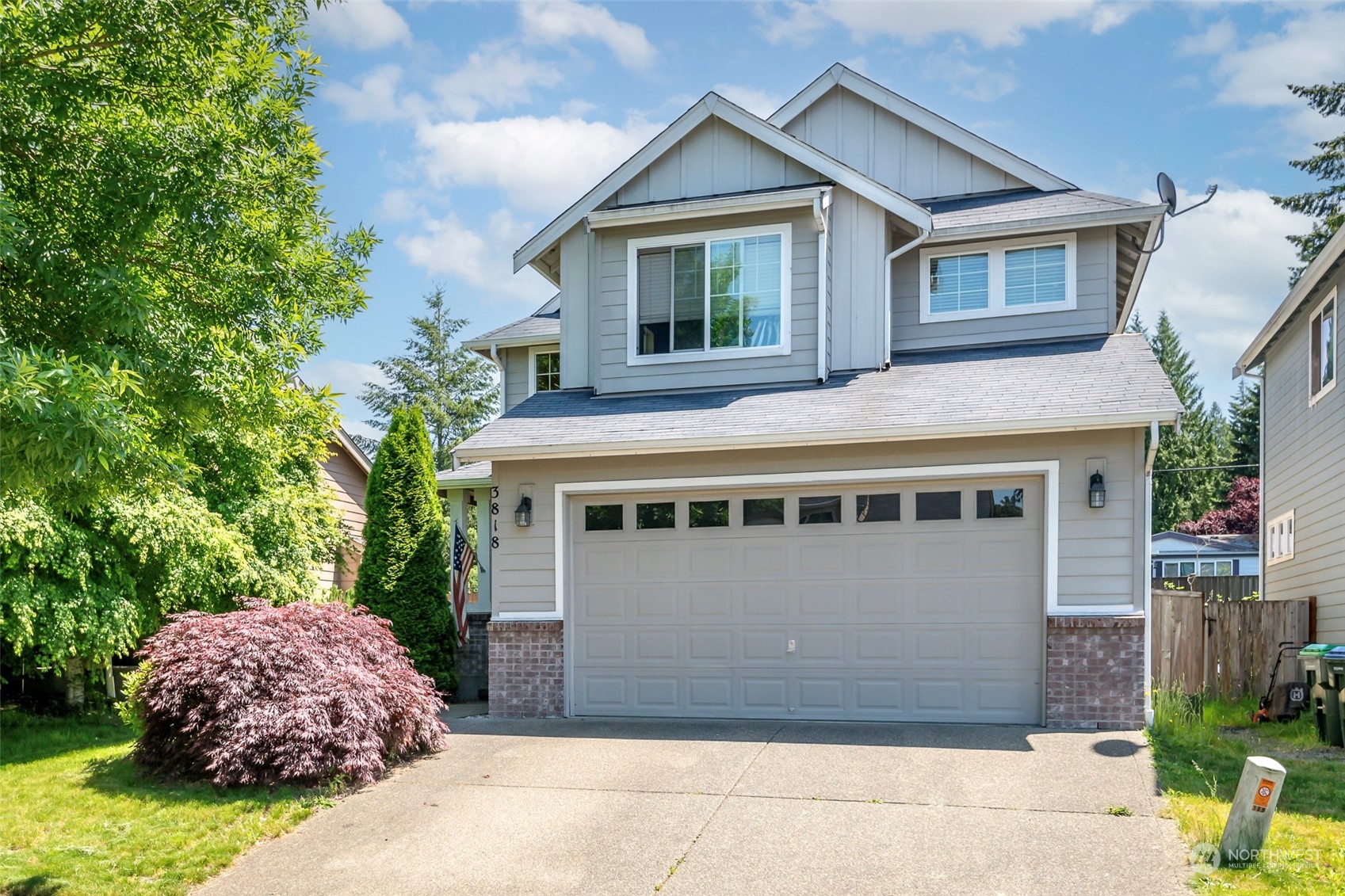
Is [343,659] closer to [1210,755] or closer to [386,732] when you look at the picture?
[386,732]

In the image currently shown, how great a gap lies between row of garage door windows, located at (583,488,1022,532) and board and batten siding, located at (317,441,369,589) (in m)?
8.06

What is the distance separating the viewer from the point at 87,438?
4562mm

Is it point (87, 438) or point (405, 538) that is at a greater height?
point (87, 438)

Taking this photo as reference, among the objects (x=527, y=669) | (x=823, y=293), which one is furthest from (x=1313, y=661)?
(x=527, y=669)

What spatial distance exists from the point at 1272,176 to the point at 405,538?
25866 mm

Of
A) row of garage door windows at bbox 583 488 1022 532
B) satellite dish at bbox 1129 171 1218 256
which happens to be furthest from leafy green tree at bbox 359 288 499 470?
satellite dish at bbox 1129 171 1218 256

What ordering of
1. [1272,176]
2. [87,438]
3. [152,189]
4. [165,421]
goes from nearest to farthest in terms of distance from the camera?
[87,438] → [152,189] → [165,421] → [1272,176]

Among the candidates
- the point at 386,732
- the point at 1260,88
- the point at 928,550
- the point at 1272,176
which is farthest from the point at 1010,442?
the point at 1272,176

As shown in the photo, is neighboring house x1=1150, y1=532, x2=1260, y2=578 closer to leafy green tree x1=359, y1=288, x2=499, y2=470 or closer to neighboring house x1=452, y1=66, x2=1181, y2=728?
neighboring house x1=452, y1=66, x2=1181, y2=728

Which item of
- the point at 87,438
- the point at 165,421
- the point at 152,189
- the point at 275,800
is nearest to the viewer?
the point at 87,438

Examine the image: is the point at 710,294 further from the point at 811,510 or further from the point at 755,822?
the point at 755,822

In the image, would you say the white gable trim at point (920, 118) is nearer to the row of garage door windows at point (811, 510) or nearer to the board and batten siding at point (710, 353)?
the board and batten siding at point (710, 353)

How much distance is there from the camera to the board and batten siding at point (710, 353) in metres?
11.2

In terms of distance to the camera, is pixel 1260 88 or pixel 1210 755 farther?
pixel 1260 88
